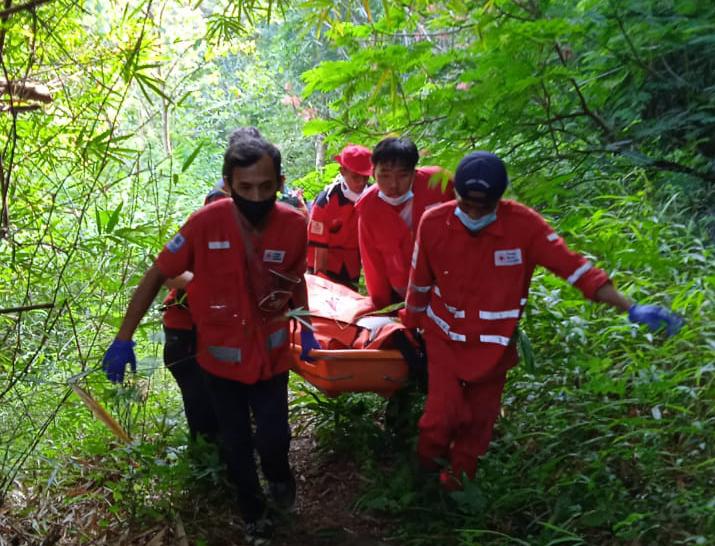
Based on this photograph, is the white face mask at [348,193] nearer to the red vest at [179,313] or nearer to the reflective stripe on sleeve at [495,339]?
the red vest at [179,313]

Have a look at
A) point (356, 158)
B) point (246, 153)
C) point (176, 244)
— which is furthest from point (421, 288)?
point (356, 158)

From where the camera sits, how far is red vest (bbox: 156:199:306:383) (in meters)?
3.17

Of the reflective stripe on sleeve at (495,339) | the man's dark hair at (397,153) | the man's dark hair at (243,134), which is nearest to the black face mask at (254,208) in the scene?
the man's dark hair at (243,134)

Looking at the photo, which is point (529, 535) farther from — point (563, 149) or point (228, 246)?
point (563, 149)

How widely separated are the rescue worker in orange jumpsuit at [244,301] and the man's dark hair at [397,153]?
88 centimetres

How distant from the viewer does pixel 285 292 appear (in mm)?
3342

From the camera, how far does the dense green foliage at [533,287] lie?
3131mm

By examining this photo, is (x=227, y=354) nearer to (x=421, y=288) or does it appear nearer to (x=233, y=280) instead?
(x=233, y=280)

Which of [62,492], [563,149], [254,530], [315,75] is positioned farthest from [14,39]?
[563,149]

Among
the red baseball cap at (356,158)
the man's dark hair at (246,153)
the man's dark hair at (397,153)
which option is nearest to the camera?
the man's dark hair at (246,153)

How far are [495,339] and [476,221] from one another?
569mm

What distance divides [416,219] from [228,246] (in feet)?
4.87

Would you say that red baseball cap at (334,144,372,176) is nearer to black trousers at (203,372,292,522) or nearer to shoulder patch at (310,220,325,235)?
shoulder patch at (310,220,325,235)

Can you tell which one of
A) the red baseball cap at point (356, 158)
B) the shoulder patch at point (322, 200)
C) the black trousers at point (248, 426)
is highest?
the red baseball cap at point (356, 158)
